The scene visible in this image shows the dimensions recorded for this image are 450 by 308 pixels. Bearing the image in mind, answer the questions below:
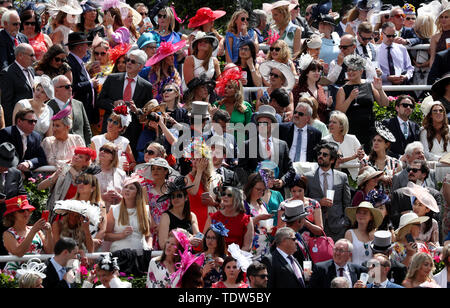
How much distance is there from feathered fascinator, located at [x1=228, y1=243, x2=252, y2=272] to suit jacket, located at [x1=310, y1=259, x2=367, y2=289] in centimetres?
72

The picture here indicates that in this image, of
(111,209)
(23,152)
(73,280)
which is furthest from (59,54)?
(73,280)

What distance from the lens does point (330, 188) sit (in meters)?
16.0

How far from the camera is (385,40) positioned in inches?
770

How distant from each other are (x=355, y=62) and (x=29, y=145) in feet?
15.6

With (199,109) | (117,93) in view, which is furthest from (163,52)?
(199,109)

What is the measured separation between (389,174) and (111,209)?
3688 millimetres

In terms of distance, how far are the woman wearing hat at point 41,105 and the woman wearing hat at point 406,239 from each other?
4508 millimetres

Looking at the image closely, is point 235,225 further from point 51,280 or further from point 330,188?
point 51,280

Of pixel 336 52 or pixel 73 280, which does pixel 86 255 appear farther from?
pixel 336 52

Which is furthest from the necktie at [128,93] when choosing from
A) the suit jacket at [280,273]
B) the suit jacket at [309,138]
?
the suit jacket at [280,273]

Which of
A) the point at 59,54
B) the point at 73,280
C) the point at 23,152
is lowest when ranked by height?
the point at 73,280

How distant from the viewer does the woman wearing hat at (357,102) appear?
1780cm

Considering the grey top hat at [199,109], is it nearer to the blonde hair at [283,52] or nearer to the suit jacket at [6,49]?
the blonde hair at [283,52]
